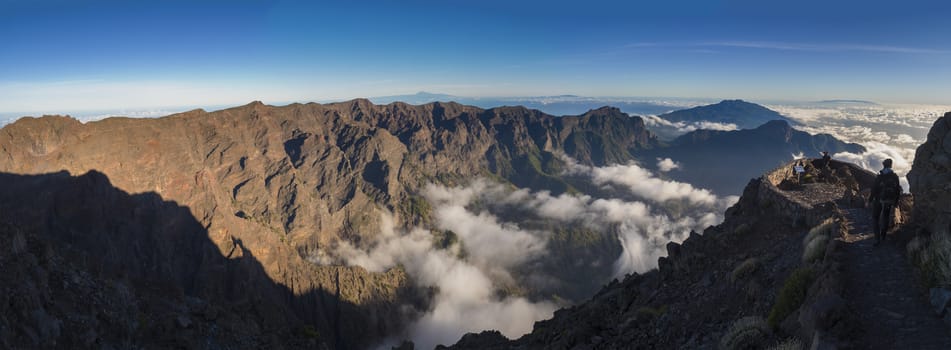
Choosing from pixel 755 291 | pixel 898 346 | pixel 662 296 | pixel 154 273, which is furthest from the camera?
pixel 154 273

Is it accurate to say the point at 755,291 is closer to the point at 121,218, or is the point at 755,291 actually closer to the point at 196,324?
the point at 196,324

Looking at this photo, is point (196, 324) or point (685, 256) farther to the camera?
point (196, 324)

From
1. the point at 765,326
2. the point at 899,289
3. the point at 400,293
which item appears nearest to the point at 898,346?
the point at 765,326

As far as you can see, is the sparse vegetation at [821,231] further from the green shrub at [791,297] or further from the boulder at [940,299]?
the boulder at [940,299]

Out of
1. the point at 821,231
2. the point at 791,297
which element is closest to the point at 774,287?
the point at 791,297

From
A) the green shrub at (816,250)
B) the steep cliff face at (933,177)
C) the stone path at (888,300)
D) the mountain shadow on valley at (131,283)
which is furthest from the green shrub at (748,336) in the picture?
the mountain shadow on valley at (131,283)

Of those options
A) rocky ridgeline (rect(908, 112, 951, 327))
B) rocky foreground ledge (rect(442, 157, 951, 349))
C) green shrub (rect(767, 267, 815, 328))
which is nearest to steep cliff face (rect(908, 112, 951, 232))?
rocky ridgeline (rect(908, 112, 951, 327))
